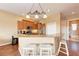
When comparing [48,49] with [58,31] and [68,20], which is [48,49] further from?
[68,20]

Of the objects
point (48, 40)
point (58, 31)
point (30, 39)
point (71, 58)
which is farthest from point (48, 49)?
point (58, 31)

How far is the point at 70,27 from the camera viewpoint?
1140 centimetres

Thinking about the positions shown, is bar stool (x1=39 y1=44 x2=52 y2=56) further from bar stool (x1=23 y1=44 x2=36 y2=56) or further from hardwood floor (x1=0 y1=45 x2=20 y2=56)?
hardwood floor (x1=0 y1=45 x2=20 y2=56)

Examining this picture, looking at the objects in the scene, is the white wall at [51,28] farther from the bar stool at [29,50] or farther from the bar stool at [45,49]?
the bar stool at [29,50]

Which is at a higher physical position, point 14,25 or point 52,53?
point 14,25

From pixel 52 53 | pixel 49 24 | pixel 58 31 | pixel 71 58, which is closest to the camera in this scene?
pixel 71 58

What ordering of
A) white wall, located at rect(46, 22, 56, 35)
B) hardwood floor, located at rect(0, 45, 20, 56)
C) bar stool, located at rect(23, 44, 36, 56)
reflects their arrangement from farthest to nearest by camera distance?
white wall, located at rect(46, 22, 56, 35) < hardwood floor, located at rect(0, 45, 20, 56) < bar stool, located at rect(23, 44, 36, 56)

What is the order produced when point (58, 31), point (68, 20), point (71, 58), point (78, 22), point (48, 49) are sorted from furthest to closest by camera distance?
point (68, 20)
point (78, 22)
point (58, 31)
point (48, 49)
point (71, 58)

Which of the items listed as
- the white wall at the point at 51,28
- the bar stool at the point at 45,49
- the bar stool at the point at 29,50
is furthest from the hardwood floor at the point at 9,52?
the white wall at the point at 51,28

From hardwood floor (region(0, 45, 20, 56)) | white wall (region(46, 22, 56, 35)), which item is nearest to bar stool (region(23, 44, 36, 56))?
hardwood floor (region(0, 45, 20, 56))

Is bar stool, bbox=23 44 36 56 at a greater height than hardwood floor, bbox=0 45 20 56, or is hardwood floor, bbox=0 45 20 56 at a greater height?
bar stool, bbox=23 44 36 56

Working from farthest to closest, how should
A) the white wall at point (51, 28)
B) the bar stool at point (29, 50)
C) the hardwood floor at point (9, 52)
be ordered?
the white wall at point (51, 28), the hardwood floor at point (9, 52), the bar stool at point (29, 50)

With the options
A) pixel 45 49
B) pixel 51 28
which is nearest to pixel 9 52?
pixel 45 49

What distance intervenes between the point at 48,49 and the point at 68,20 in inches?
278
